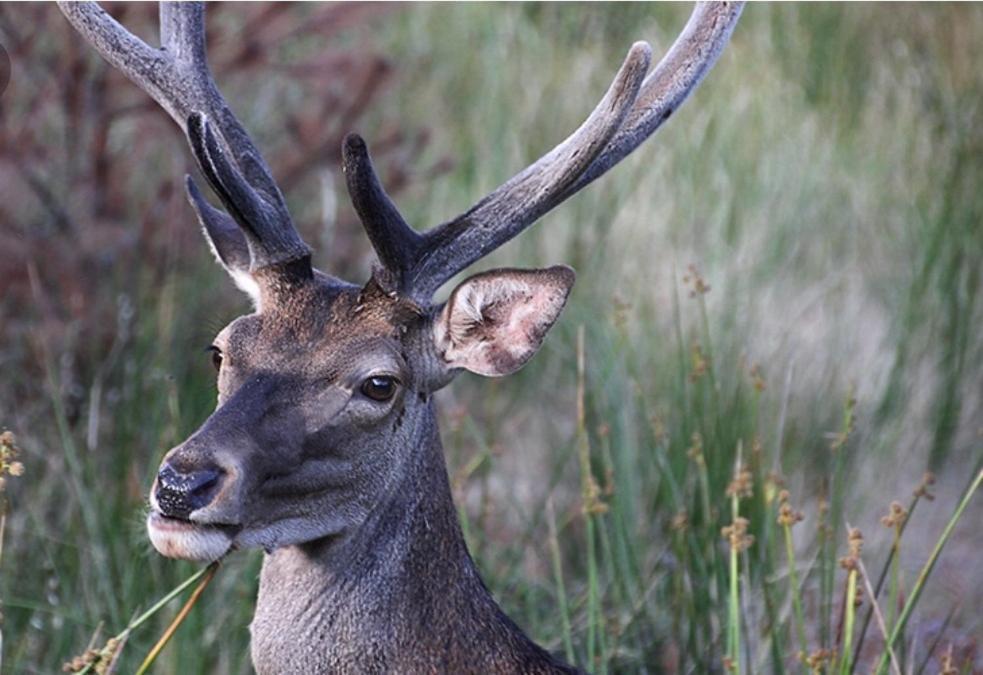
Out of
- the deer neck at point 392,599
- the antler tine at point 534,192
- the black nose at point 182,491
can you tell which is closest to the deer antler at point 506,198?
the antler tine at point 534,192

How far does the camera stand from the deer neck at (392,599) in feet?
11.1

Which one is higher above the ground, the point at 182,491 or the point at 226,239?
the point at 226,239

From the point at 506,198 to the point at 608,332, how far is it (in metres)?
2.63

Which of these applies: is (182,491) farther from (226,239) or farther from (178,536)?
(226,239)

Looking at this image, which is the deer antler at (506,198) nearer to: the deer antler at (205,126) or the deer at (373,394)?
the deer at (373,394)

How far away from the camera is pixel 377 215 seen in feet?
11.2

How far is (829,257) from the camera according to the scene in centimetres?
707

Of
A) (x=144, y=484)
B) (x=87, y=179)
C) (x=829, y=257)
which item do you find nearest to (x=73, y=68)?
(x=87, y=179)

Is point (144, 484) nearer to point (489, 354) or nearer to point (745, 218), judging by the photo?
point (489, 354)

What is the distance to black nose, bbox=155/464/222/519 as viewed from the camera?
2.98 metres

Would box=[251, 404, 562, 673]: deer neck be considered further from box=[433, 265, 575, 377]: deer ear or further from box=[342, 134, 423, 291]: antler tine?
box=[342, 134, 423, 291]: antler tine

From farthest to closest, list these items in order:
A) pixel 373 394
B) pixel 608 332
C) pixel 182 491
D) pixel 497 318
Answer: pixel 608 332
pixel 497 318
pixel 373 394
pixel 182 491

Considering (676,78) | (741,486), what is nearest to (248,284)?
(676,78)

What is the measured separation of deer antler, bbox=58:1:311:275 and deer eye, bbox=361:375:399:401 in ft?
0.94
